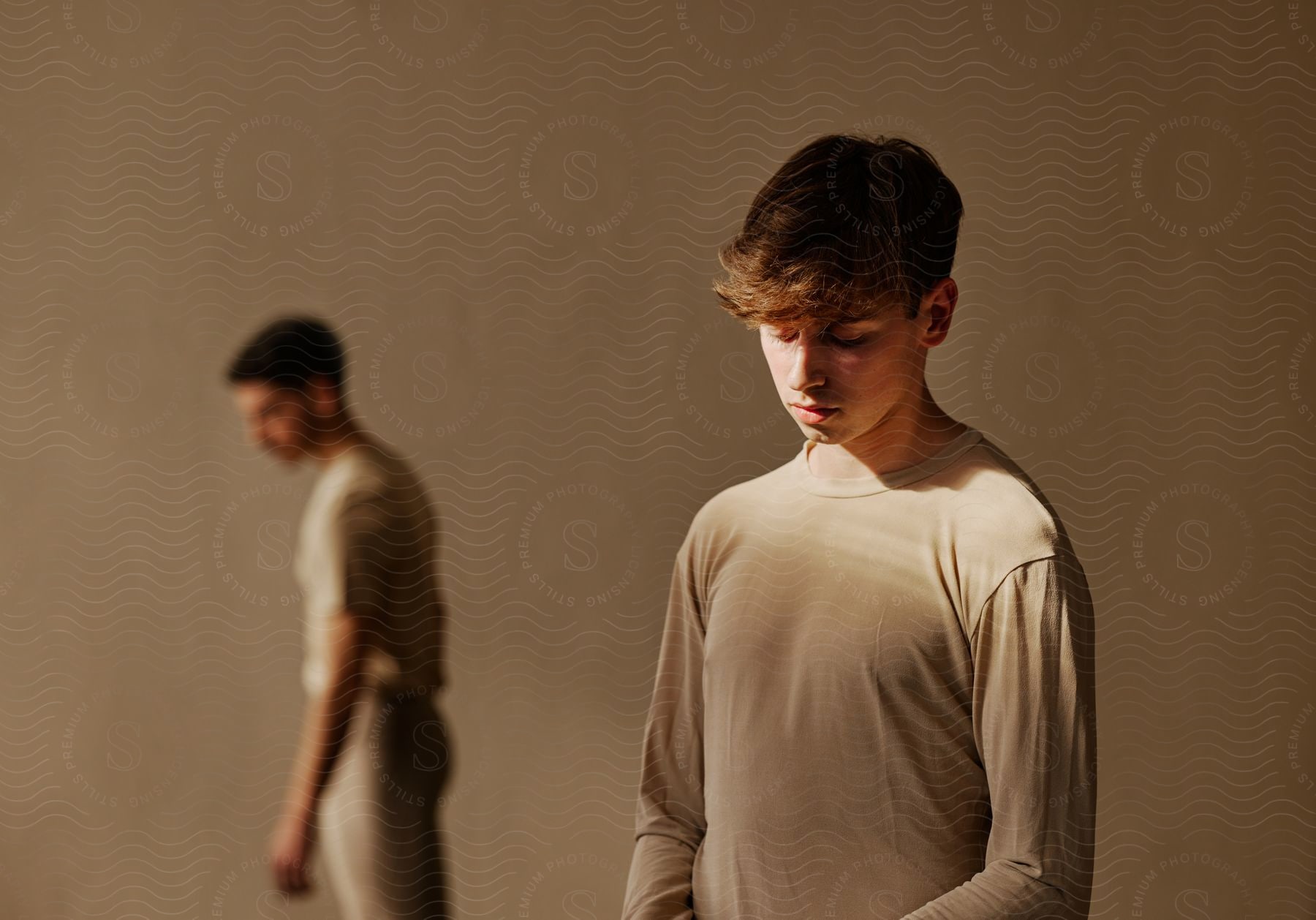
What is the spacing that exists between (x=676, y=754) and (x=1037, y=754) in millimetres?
297

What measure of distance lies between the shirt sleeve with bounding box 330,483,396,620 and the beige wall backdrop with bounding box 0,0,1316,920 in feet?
0.17

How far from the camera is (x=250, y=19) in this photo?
1.01 m

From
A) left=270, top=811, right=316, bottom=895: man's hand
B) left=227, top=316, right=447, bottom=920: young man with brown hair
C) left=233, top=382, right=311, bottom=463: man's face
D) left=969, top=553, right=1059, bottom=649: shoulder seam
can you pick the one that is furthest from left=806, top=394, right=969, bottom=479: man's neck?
left=270, top=811, right=316, bottom=895: man's hand

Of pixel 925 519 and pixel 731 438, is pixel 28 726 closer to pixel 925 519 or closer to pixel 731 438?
pixel 731 438

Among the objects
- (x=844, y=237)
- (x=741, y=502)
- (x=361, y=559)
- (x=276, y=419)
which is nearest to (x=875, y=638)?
(x=741, y=502)

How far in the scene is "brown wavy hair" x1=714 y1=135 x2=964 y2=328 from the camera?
77cm

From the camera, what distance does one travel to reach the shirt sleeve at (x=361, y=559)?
99cm

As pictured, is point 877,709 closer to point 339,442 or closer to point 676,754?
point 676,754

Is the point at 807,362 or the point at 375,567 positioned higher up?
the point at 807,362

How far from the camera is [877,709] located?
76 cm

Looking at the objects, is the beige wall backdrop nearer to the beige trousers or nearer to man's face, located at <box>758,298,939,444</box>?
the beige trousers

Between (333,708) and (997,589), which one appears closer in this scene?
(997,589)

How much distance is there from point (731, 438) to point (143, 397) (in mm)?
580

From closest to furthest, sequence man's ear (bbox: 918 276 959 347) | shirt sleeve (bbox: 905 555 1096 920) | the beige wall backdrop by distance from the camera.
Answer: shirt sleeve (bbox: 905 555 1096 920)
man's ear (bbox: 918 276 959 347)
the beige wall backdrop
